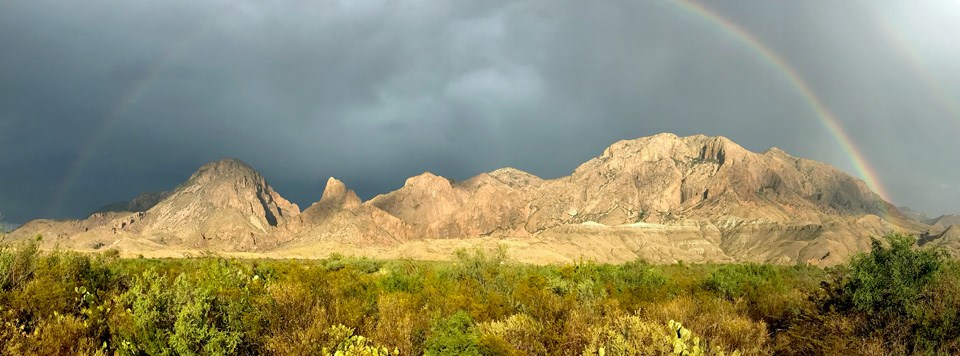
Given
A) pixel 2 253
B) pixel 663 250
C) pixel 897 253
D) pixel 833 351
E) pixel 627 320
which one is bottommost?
pixel 833 351

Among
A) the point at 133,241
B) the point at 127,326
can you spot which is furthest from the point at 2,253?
the point at 133,241

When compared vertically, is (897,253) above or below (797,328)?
above

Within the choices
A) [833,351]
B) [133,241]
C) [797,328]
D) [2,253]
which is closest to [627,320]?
[833,351]

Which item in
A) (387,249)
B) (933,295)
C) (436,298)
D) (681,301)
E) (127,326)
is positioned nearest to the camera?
(127,326)

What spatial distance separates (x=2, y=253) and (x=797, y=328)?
120 feet

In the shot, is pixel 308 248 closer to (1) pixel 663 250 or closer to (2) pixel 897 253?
(1) pixel 663 250

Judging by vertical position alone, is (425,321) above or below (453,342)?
above

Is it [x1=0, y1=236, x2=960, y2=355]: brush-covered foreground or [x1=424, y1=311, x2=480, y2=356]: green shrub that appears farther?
[x1=0, y1=236, x2=960, y2=355]: brush-covered foreground

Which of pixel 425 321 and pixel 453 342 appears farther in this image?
pixel 425 321

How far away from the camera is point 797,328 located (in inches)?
890

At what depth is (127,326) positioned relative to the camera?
60.4ft

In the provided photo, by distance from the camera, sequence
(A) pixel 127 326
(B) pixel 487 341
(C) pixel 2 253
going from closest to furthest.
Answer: (B) pixel 487 341, (A) pixel 127 326, (C) pixel 2 253

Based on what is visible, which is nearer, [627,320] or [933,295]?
[627,320]

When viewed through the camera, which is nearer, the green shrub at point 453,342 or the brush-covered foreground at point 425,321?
the green shrub at point 453,342
